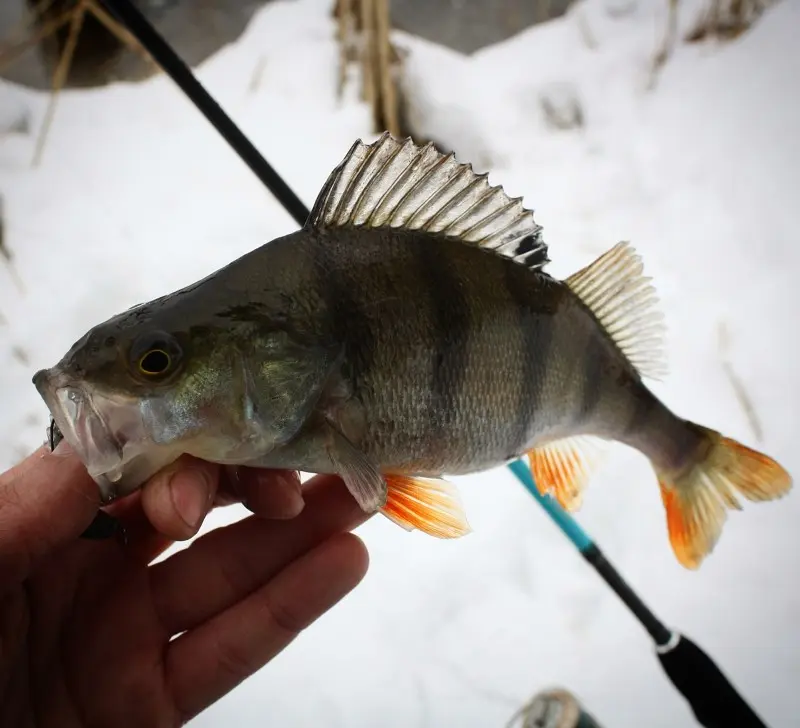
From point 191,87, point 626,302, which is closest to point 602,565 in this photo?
point 626,302

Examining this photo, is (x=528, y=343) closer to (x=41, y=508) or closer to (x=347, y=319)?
(x=347, y=319)

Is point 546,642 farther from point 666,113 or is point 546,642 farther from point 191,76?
point 666,113

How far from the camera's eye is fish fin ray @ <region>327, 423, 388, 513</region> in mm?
614

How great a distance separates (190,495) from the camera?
23.1 inches

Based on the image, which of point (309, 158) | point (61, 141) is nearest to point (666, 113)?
point (309, 158)

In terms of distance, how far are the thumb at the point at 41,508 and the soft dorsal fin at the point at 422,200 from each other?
0.36 metres

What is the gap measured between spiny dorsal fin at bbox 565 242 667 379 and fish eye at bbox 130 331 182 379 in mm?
526

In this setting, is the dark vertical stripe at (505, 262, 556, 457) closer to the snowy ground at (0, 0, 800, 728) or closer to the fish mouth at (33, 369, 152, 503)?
the fish mouth at (33, 369, 152, 503)

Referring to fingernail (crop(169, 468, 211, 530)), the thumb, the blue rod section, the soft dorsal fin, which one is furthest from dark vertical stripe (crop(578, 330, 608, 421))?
the thumb

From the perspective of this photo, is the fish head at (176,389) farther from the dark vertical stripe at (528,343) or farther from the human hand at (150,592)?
the dark vertical stripe at (528,343)

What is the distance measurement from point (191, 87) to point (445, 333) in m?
0.60

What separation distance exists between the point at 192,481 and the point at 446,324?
318mm

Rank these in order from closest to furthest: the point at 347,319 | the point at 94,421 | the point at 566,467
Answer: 1. the point at 94,421
2. the point at 347,319
3. the point at 566,467

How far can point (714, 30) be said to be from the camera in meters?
2.43
